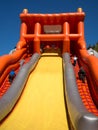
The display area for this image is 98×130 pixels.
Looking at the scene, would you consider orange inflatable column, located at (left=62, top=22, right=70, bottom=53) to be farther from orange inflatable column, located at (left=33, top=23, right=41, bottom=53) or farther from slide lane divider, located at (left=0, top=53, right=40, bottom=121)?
slide lane divider, located at (left=0, top=53, right=40, bottom=121)

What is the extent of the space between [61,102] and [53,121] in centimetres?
112

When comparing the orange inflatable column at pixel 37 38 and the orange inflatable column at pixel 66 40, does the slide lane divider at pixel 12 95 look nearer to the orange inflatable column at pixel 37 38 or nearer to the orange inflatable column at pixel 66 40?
the orange inflatable column at pixel 37 38

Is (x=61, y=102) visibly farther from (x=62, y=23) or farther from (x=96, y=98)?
(x=62, y=23)

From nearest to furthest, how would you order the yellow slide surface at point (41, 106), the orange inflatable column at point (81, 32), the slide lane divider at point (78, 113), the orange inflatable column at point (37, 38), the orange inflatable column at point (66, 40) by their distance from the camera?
the slide lane divider at point (78, 113) < the yellow slide surface at point (41, 106) < the orange inflatable column at point (81, 32) < the orange inflatable column at point (66, 40) < the orange inflatable column at point (37, 38)

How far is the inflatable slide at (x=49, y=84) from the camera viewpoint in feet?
18.1

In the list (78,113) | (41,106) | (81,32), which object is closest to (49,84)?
(41,106)

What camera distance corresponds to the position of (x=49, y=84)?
8.27m

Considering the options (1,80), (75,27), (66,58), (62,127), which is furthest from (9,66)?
(75,27)

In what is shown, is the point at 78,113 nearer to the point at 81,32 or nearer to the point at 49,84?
the point at 49,84

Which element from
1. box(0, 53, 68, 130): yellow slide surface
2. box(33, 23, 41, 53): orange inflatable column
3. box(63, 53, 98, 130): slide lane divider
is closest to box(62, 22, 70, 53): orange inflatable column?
box(33, 23, 41, 53): orange inflatable column

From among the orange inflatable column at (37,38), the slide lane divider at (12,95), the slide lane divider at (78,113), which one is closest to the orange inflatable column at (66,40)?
the orange inflatable column at (37,38)

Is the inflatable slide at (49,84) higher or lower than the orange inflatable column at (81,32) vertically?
lower

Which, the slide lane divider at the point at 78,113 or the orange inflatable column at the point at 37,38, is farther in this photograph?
the orange inflatable column at the point at 37,38

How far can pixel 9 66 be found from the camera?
9383 mm
